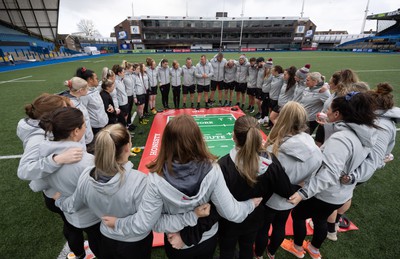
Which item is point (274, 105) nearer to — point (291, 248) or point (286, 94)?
point (286, 94)

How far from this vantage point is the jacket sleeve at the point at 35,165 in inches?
66.5

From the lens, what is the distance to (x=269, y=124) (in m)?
6.73

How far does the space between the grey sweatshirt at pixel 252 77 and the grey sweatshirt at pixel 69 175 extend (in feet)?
22.9

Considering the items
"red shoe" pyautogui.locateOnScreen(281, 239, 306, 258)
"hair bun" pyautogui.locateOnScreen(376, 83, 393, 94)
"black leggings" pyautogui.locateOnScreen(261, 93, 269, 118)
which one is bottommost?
"red shoe" pyautogui.locateOnScreen(281, 239, 306, 258)

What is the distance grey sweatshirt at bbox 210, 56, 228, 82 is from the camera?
8258 millimetres

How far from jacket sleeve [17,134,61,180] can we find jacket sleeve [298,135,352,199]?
2430 millimetres

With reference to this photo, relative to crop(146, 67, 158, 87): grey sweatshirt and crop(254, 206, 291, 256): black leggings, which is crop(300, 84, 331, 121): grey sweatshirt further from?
crop(146, 67, 158, 87): grey sweatshirt

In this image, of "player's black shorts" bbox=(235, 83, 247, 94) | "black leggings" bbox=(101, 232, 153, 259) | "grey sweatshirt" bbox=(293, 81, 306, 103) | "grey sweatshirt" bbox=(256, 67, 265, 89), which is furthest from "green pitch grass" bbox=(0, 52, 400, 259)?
"player's black shorts" bbox=(235, 83, 247, 94)

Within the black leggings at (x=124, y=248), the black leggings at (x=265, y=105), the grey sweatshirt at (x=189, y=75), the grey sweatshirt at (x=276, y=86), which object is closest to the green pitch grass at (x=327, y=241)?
the black leggings at (x=124, y=248)

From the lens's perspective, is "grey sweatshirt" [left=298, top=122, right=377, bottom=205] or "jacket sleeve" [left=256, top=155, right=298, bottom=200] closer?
"jacket sleeve" [left=256, top=155, right=298, bottom=200]

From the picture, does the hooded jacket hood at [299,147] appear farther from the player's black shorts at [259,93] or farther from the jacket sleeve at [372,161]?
the player's black shorts at [259,93]

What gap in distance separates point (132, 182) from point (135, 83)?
5.78 m

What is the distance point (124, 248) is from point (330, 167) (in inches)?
82.0

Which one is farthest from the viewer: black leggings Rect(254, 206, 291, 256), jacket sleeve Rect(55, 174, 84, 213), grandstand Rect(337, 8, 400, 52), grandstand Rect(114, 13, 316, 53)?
grandstand Rect(114, 13, 316, 53)
